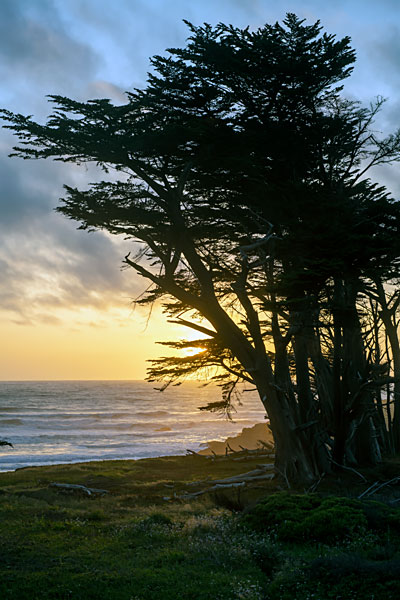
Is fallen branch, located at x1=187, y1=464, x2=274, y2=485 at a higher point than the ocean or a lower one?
higher

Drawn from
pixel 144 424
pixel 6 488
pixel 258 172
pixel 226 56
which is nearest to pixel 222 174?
pixel 258 172

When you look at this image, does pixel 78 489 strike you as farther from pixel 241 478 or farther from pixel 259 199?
pixel 259 199

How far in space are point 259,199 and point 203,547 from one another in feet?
27.5

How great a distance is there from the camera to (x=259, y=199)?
44.7 ft

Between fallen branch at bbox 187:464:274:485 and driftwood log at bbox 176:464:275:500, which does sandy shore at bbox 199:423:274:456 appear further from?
driftwood log at bbox 176:464:275:500

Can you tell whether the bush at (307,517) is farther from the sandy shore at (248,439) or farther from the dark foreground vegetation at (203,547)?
the sandy shore at (248,439)

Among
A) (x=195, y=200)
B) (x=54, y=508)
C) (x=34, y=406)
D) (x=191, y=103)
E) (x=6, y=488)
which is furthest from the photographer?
(x=34, y=406)

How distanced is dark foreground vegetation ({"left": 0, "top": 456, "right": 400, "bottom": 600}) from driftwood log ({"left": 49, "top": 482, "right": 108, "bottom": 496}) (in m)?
0.70

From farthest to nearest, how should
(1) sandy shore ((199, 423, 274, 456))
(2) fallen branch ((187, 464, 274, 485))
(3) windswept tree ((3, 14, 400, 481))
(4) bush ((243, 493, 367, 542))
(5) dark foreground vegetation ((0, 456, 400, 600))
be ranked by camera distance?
(1) sandy shore ((199, 423, 274, 456)) → (2) fallen branch ((187, 464, 274, 485)) → (3) windswept tree ((3, 14, 400, 481)) → (4) bush ((243, 493, 367, 542)) → (5) dark foreground vegetation ((0, 456, 400, 600))

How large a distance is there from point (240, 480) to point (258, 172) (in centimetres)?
826

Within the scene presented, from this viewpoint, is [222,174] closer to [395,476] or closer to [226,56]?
[226,56]

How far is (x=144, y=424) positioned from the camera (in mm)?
56094

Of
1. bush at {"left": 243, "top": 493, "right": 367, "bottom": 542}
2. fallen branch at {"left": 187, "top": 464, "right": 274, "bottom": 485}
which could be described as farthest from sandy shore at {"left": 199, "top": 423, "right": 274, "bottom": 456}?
bush at {"left": 243, "top": 493, "right": 367, "bottom": 542}

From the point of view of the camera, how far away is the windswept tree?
1215 centimetres
